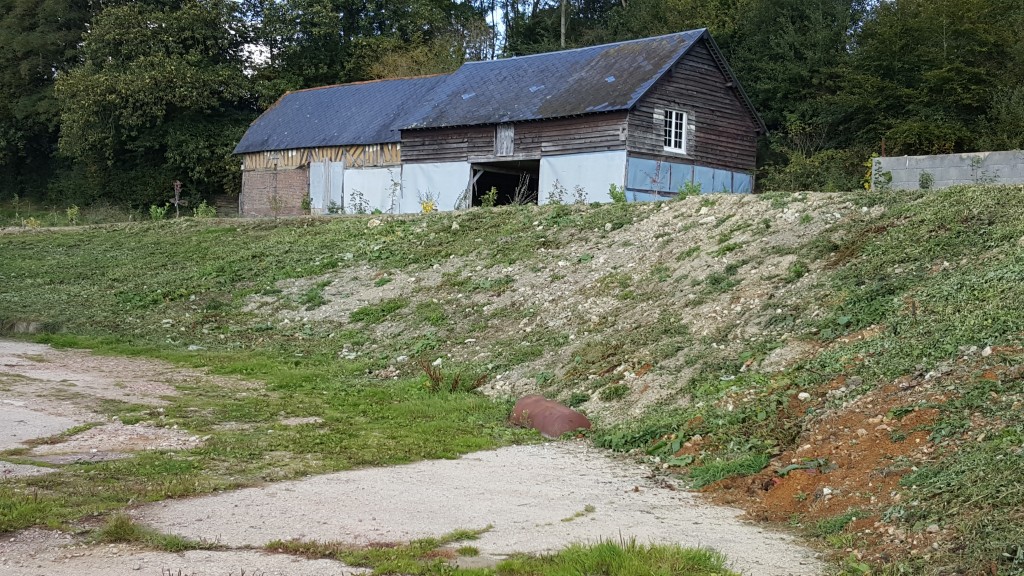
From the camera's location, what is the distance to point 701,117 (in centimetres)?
2988

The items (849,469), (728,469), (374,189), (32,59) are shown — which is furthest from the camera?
(32,59)

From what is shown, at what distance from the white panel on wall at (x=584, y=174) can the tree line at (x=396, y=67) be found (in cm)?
604

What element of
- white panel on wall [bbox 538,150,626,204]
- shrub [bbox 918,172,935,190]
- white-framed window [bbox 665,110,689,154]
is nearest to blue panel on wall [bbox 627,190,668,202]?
white panel on wall [bbox 538,150,626,204]

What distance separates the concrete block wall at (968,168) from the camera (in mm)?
16922

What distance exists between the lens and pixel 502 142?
97.6 feet

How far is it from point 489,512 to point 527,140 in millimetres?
22487

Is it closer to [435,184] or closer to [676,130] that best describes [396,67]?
[435,184]

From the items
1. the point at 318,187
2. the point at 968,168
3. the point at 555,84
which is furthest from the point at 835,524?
the point at 318,187

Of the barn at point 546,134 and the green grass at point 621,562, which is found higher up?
the barn at point 546,134

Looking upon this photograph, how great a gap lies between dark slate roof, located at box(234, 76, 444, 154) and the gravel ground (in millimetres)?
24929

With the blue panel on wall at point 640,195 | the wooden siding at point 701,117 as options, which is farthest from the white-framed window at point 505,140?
the blue panel on wall at point 640,195

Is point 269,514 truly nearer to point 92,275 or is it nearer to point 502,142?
point 92,275

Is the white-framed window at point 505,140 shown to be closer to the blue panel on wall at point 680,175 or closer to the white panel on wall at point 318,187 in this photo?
the blue panel on wall at point 680,175

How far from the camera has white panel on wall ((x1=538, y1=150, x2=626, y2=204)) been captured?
2725 cm
